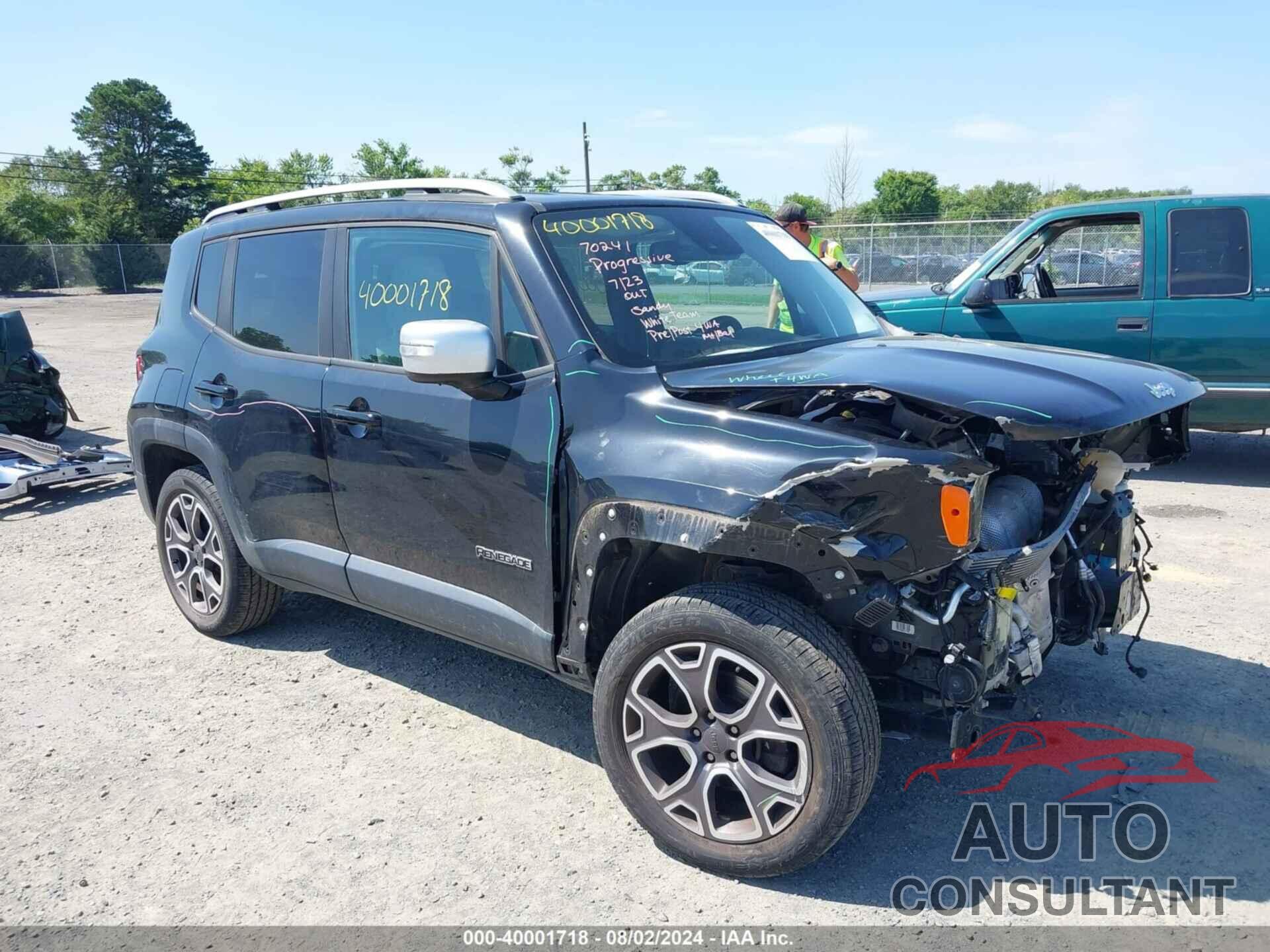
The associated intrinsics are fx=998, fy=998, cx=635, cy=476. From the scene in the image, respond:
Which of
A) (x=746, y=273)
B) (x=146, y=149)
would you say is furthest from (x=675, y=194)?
(x=146, y=149)

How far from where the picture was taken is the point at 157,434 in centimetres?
493

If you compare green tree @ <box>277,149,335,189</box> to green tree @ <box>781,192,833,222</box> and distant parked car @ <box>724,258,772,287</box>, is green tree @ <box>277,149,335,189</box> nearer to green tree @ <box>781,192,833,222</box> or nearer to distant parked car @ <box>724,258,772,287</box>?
green tree @ <box>781,192,833,222</box>

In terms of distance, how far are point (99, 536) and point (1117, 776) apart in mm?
6284

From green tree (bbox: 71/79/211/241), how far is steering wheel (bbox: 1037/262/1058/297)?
64925 mm

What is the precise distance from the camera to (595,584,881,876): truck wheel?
2.75 metres

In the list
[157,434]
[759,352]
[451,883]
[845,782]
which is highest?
[759,352]

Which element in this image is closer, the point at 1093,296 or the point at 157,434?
the point at 157,434

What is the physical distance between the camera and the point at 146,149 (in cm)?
6712

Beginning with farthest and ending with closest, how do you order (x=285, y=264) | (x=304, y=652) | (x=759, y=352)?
(x=304, y=652) < (x=285, y=264) < (x=759, y=352)

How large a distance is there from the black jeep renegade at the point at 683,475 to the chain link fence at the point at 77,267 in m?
46.2

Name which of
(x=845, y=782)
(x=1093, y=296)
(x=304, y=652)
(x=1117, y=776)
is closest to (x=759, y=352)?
(x=845, y=782)

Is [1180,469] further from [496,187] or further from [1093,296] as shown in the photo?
[496,187]

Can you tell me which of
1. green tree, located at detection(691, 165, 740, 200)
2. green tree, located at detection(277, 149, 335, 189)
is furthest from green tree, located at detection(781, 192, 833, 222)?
green tree, located at detection(277, 149, 335, 189)

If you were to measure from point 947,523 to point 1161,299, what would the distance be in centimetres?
599
